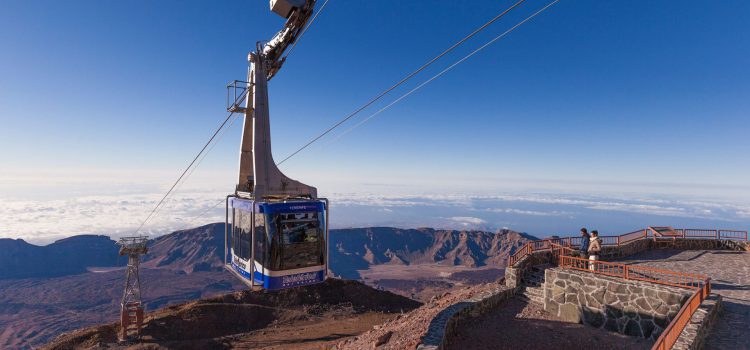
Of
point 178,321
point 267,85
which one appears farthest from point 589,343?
point 178,321

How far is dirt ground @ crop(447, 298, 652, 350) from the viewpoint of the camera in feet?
36.9

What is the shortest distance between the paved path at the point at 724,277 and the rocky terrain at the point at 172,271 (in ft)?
266

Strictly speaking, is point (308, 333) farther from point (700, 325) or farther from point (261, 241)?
point (700, 325)

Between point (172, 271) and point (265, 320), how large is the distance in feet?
463

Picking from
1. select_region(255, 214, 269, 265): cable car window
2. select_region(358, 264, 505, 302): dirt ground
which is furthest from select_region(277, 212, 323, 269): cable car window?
select_region(358, 264, 505, 302): dirt ground

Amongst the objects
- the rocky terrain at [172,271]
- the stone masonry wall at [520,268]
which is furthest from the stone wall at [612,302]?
the rocky terrain at [172,271]

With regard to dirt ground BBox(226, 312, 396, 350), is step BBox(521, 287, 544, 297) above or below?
above

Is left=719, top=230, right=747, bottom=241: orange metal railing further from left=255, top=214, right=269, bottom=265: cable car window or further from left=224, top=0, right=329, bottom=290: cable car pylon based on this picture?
left=255, top=214, right=269, bottom=265: cable car window

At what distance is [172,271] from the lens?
142125 mm

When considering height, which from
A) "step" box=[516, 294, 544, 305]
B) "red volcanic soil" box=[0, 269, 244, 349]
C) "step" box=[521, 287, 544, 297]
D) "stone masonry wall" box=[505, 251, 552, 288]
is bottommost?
"red volcanic soil" box=[0, 269, 244, 349]

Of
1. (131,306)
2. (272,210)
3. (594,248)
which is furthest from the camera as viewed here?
(131,306)

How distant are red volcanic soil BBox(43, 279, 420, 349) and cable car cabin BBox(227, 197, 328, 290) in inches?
451

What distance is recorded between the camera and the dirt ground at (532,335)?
1124 cm

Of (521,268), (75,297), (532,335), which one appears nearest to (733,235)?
(521,268)
